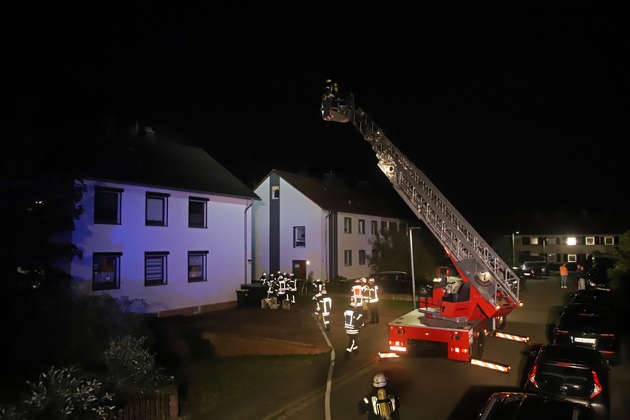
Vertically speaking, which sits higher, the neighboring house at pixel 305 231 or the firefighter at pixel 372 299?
the neighboring house at pixel 305 231

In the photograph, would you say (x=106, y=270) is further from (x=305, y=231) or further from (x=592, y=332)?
(x=305, y=231)

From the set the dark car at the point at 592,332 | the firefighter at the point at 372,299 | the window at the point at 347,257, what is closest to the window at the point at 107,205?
the firefighter at the point at 372,299

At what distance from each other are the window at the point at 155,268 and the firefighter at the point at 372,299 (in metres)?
8.41

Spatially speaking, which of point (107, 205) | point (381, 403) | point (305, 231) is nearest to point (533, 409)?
point (381, 403)

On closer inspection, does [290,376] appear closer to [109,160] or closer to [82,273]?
[82,273]

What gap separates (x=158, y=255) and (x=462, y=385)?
1363 centimetres

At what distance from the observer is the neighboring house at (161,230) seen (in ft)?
58.8

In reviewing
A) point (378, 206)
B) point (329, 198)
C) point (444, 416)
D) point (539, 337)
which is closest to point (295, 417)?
point (444, 416)

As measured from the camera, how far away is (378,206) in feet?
139

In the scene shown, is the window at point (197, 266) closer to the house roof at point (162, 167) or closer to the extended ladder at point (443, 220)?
the house roof at point (162, 167)

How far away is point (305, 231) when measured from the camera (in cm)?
3281

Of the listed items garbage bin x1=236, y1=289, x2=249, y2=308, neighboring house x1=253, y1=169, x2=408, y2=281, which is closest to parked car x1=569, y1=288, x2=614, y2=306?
garbage bin x1=236, y1=289, x2=249, y2=308

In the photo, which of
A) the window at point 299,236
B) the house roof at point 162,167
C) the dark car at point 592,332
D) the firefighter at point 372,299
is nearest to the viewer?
the dark car at point 592,332

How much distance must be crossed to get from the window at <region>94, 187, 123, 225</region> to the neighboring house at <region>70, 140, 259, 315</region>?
0.11ft
